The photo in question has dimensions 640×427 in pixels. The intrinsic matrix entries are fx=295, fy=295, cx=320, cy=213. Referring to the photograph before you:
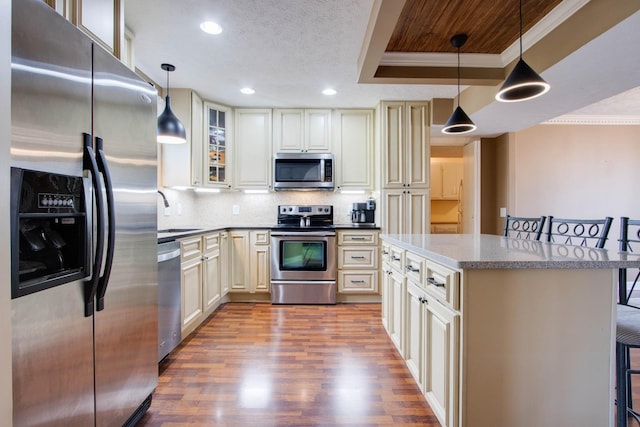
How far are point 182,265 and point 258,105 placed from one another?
2286 mm

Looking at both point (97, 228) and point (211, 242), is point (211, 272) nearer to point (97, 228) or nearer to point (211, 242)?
point (211, 242)

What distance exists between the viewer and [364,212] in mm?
3893

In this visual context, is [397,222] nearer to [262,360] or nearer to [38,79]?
[262,360]

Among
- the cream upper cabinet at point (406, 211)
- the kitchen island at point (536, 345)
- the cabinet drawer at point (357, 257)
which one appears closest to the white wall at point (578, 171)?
the cream upper cabinet at point (406, 211)

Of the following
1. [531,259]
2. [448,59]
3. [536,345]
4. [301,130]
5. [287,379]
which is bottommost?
[287,379]

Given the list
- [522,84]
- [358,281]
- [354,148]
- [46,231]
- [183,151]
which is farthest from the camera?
[354,148]

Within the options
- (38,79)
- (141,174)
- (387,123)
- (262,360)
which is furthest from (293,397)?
(387,123)

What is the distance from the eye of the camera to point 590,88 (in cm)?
240

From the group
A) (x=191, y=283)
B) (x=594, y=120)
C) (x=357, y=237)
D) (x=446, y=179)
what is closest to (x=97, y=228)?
(x=191, y=283)

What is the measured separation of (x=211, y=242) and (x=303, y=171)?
1.41 meters

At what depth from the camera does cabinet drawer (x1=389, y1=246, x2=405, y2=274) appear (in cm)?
201

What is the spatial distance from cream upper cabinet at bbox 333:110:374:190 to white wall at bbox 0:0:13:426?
3.30 m

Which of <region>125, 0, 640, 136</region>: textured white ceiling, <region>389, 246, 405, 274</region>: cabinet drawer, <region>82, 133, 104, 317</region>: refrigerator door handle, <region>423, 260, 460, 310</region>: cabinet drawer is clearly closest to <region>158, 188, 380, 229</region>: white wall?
<region>125, 0, 640, 136</region>: textured white ceiling

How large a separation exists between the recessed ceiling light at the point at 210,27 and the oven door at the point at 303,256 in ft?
6.74
